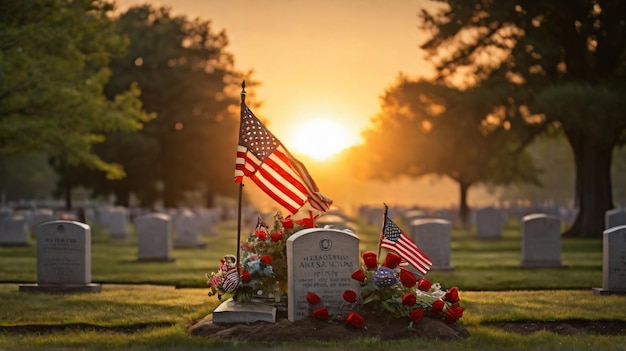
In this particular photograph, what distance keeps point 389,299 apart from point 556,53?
23.4m

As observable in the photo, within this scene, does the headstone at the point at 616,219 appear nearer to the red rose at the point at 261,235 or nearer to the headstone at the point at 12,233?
the red rose at the point at 261,235

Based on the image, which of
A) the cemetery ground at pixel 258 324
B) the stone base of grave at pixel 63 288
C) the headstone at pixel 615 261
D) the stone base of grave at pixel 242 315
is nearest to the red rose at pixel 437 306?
the cemetery ground at pixel 258 324

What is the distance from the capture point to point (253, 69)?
67.8 metres

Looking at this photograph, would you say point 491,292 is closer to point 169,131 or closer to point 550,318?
point 550,318

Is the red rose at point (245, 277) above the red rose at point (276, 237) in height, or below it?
below

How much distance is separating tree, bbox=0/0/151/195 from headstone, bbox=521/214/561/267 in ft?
44.9

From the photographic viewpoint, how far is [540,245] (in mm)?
22484

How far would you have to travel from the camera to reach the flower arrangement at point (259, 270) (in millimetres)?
12703

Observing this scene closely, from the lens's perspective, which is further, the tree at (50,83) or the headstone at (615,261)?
the tree at (50,83)

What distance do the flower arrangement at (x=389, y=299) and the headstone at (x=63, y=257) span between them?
6670mm

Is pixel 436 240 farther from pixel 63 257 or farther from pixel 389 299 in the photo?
pixel 389 299

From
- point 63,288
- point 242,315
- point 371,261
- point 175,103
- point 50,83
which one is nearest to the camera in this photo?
point 242,315

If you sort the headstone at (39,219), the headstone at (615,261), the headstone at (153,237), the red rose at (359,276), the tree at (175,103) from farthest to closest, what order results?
the tree at (175,103)
the headstone at (39,219)
the headstone at (153,237)
the headstone at (615,261)
the red rose at (359,276)

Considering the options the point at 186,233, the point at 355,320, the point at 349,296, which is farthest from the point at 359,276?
the point at 186,233
